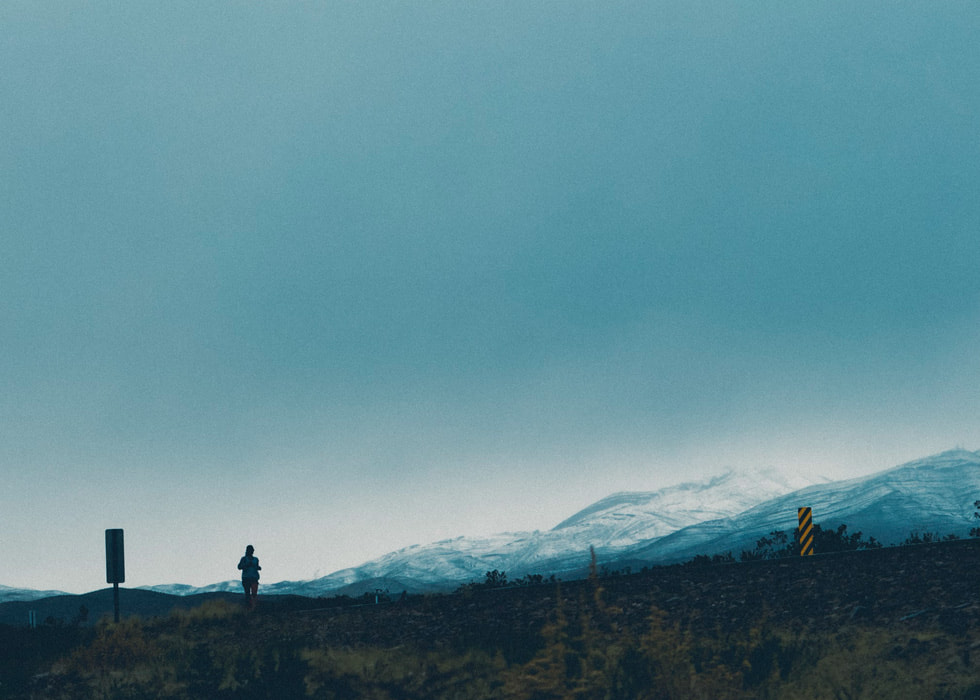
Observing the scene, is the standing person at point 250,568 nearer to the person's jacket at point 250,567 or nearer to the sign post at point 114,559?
the person's jacket at point 250,567

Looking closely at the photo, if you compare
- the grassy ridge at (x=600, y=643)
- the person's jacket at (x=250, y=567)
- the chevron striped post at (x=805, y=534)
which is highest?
the person's jacket at (x=250, y=567)

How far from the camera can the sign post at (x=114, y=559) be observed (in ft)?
76.5

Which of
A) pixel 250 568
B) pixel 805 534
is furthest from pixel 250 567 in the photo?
pixel 805 534

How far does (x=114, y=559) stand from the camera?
2336 cm

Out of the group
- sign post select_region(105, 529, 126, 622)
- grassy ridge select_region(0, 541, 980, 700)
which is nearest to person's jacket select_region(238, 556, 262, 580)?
grassy ridge select_region(0, 541, 980, 700)

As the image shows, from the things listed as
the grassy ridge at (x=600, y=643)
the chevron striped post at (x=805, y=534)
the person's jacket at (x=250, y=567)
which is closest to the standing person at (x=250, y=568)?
the person's jacket at (x=250, y=567)

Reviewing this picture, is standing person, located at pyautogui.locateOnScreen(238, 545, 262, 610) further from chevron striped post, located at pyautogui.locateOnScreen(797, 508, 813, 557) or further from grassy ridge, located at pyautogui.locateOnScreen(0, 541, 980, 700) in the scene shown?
chevron striped post, located at pyautogui.locateOnScreen(797, 508, 813, 557)

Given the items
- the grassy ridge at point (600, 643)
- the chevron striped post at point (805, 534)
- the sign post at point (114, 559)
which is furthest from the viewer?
the chevron striped post at point (805, 534)

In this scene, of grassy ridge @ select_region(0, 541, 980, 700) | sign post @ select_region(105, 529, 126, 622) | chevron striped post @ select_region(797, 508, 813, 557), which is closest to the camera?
grassy ridge @ select_region(0, 541, 980, 700)

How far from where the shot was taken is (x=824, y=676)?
59.0 ft

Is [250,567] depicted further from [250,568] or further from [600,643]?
[600,643]

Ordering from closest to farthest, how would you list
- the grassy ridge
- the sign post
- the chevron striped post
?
the grassy ridge → the sign post → the chevron striped post

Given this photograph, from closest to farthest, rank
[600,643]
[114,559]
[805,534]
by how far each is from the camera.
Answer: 1. [600,643]
2. [114,559]
3. [805,534]

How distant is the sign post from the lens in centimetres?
2333
